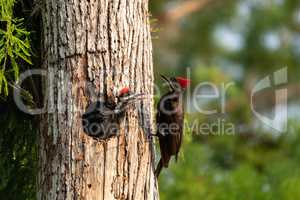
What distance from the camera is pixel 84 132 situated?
14.0ft

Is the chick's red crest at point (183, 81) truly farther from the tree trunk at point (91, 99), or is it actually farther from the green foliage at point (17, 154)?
the green foliage at point (17, 154)

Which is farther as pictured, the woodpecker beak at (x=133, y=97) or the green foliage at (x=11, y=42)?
the green foliage at (x=11, y=42)

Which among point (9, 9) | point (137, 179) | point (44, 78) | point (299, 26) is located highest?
point (299, 26)

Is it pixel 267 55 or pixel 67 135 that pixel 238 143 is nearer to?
pixel 267 55

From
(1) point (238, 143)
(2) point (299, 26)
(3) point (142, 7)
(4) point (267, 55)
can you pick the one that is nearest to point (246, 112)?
(1) point (238, 143)

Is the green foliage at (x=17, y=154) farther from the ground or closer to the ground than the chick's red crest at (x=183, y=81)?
closer to the ground

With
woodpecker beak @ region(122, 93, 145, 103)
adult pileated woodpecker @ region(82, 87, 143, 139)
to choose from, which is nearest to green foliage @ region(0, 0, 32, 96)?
adult pileated woodpecker @ region(82, 87, 143, 139)

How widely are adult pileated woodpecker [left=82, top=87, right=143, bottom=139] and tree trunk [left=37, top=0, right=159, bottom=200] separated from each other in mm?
35

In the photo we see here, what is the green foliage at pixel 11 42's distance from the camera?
175 inches

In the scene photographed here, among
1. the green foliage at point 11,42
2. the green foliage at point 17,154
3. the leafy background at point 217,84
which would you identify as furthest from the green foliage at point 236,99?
the green foliage at point 11,42

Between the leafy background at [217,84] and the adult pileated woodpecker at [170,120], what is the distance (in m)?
0.67

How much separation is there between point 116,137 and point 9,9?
96 cm

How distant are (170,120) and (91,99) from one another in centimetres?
61

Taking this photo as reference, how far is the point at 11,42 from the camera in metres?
4.43
